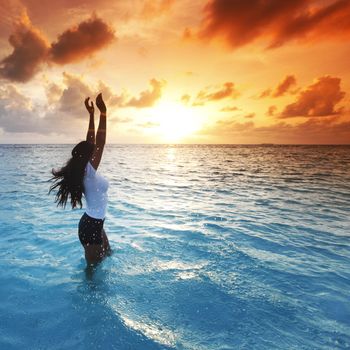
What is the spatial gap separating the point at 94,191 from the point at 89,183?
0.56 feet

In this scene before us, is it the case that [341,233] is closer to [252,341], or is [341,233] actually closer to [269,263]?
[269,263]

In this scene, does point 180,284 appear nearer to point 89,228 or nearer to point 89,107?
point 89,228

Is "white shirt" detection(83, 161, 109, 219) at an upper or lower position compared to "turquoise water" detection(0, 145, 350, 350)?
upper

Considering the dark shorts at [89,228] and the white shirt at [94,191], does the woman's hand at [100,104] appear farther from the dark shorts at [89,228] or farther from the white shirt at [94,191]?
the dark shorts at [89,228]

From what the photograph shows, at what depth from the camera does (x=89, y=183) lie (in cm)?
414

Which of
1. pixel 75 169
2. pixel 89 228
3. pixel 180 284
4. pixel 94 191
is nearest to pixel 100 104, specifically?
pixel 75 169

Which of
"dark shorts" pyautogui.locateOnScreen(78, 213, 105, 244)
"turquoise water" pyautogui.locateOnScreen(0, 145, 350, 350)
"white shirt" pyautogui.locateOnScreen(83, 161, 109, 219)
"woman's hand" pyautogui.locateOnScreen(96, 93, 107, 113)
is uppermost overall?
"woman's hand" pyautogui.locateOnScreen(96, 93, 107, 113)

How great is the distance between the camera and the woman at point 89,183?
387 cm

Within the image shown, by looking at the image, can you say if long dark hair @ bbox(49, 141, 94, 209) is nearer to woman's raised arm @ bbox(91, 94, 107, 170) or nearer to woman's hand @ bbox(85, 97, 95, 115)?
woman's raised arm @ bbox(91, 94, 107, 170)

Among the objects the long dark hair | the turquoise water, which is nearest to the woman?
the long dark hair

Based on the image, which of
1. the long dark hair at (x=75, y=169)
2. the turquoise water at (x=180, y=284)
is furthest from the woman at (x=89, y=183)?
the turquoise water at (x=180, y=284)

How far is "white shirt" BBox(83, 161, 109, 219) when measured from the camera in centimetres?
407

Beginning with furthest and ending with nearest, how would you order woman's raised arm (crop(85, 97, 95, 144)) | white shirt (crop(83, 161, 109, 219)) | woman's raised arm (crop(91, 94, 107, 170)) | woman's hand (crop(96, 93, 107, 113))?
woman's raised arm (crop(85, 97, 95, 144)) → woman's hand (crop(96, 93, 107, 113)) → woman's raised arm (crop(91, 94, 107, 170)) → white shirt (crop(83, 161, 109, 219))

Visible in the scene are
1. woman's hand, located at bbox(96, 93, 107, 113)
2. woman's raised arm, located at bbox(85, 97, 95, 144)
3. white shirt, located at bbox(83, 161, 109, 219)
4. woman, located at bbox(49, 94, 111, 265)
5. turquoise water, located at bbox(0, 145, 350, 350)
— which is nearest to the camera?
turquoise water, located at bbox(0, 145, 350, 350)
